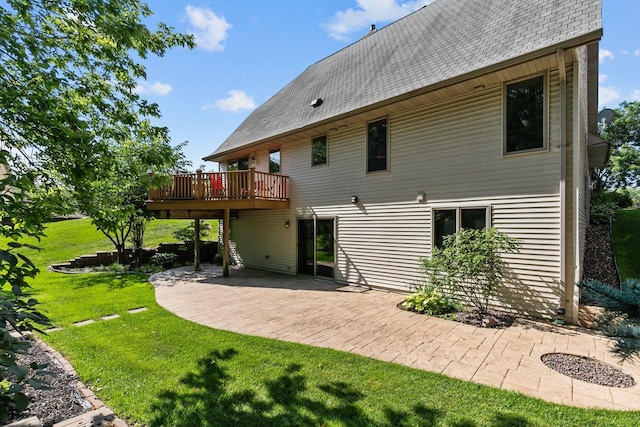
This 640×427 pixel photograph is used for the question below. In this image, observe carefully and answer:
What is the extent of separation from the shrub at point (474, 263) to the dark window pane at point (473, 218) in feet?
0.87

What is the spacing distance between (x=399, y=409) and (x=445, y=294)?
13.9 feet

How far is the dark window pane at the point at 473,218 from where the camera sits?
21.7 feet

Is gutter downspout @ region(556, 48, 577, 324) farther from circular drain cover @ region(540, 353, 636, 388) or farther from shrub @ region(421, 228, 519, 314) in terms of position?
circular drain cover @ region(540, 353, 636, 388)

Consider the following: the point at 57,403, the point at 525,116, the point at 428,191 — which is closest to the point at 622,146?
the point at 525,116

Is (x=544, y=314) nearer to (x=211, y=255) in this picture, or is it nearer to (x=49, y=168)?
(x=49, y=168)

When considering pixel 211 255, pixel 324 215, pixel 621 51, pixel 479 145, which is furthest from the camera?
pixel 211 255

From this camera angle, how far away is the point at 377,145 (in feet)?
28.2

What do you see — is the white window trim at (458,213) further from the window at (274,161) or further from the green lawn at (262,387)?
the window at (274,161)

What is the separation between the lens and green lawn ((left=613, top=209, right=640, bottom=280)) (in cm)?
866

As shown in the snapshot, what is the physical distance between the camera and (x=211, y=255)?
14719mm

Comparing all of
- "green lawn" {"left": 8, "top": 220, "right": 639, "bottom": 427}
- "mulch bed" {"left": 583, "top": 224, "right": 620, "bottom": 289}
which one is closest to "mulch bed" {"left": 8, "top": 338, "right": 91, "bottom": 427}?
"green lawn" {"left": 8, "top": 220, "right": 639, "bottom": 427}

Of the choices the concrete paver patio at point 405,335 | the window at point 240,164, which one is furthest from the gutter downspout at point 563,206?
the window at point 240,164

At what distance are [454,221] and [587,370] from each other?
3557 mm

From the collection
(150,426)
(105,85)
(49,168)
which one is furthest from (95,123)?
(150,426)
